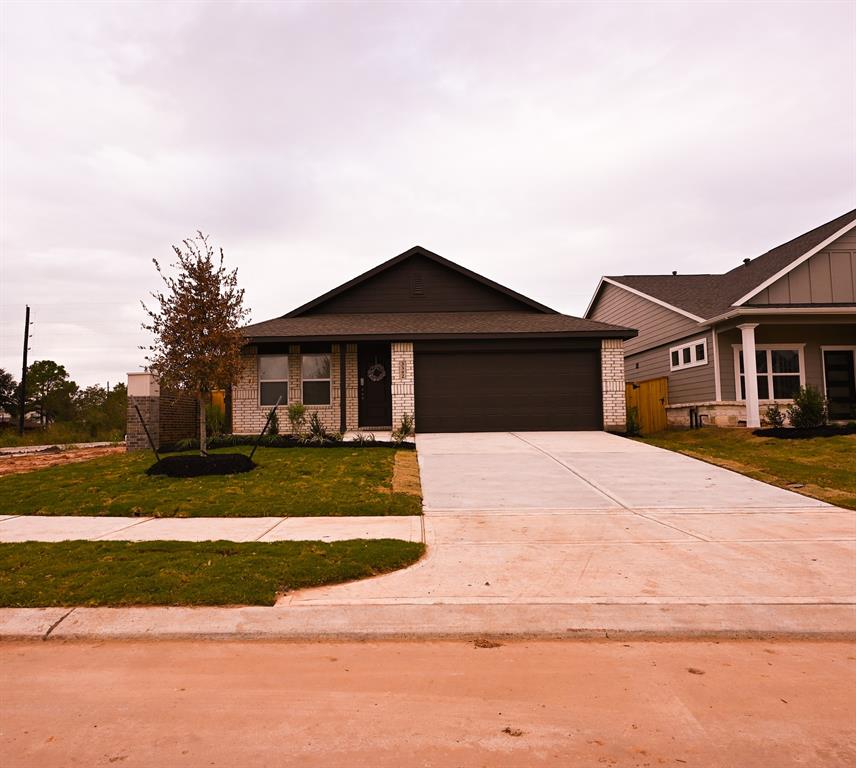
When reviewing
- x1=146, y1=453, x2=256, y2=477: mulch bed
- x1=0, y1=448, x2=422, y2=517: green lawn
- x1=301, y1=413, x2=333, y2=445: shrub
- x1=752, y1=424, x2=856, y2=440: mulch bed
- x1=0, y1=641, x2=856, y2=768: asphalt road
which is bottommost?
x1=0, y1=641, x2=856, y2=768: asphalt road

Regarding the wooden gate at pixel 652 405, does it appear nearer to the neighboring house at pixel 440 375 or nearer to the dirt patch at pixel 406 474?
→ the neighboring house at pixel 440 375

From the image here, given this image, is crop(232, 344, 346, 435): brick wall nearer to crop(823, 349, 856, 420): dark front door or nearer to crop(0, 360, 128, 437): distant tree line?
crop(823, 349, 856, 420): dark front door

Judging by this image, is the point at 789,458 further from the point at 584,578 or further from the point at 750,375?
the point at 584,578

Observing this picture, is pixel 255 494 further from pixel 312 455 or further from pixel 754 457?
pixel 754 457

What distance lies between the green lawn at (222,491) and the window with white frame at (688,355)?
12.0 m

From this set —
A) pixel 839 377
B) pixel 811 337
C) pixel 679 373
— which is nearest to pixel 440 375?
pixel 679 373

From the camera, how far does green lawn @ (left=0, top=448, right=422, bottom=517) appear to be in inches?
334

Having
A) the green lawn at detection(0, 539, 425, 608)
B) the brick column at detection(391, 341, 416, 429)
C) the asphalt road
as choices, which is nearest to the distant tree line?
the brick column at detection(391, 341, 416, 429)

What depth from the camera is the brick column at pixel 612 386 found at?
17156 mm

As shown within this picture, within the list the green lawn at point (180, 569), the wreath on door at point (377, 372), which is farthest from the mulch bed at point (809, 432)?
the green lawn at point (180, 569)

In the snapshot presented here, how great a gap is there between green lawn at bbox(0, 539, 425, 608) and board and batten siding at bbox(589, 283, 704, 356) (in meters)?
16.9

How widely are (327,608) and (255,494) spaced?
5.17 m

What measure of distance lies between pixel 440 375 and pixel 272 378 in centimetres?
512

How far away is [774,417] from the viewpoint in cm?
1731
